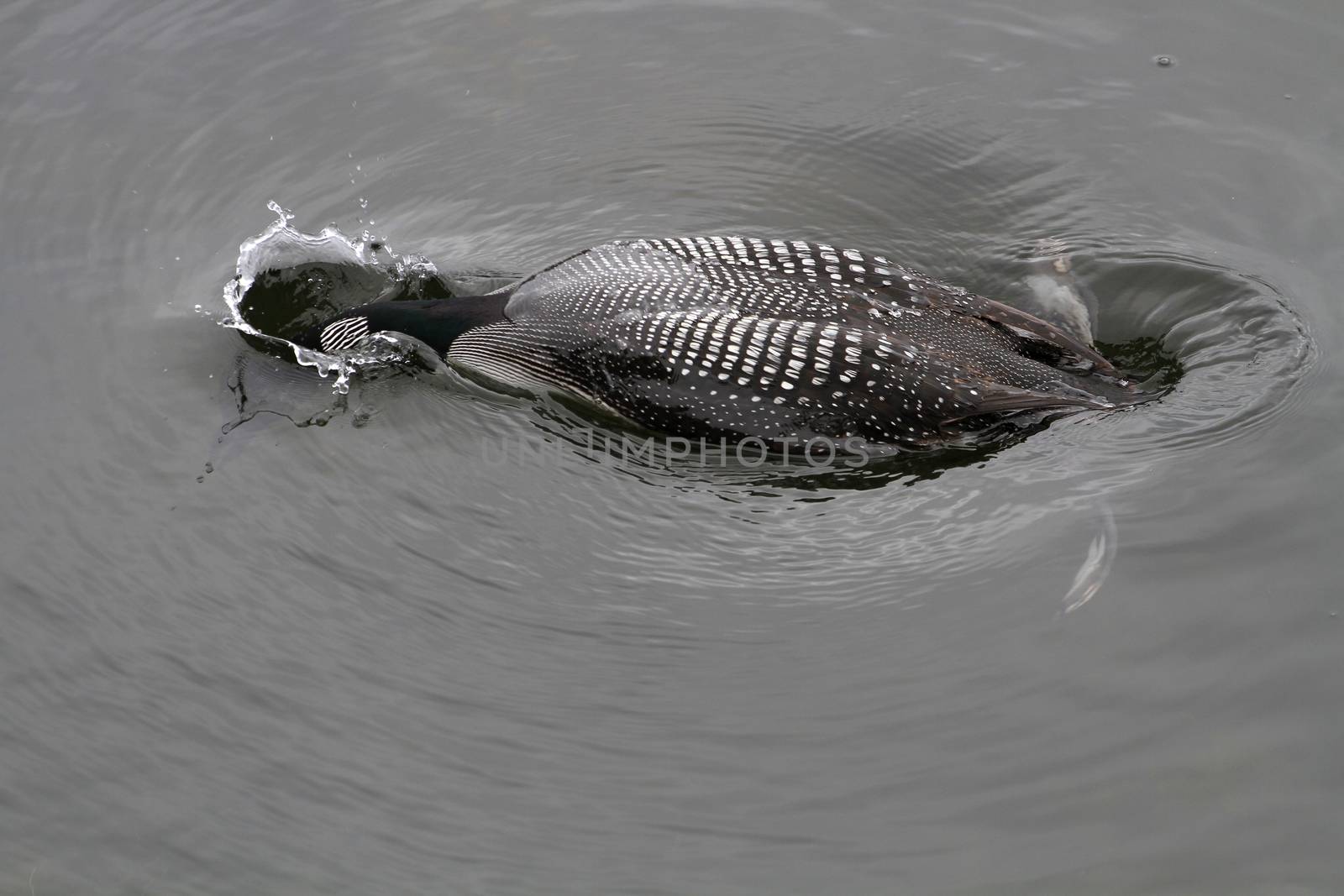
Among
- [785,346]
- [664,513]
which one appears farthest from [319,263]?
Result: [785,346]

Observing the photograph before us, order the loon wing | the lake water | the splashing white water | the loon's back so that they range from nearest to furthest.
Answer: the lake water < the loon's back < the loon wing < the splashing white water

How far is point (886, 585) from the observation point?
4348mm

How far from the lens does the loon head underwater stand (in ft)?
15.2

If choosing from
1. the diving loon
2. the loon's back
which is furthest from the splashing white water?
the loon's back

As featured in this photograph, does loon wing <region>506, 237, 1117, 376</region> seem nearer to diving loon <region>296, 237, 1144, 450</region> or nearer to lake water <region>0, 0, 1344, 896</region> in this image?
diving loon <region>296, 237, 1144, 450</region>

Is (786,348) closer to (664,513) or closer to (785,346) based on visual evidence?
(785,346)

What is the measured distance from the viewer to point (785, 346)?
4645mm

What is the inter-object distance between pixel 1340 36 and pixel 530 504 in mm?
5069

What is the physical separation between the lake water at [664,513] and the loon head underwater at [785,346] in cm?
18

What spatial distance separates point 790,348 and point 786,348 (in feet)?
0.05

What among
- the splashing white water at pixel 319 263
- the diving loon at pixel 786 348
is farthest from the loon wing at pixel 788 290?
the splashing white water at pixel 319 263

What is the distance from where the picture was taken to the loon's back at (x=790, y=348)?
4.63 meters

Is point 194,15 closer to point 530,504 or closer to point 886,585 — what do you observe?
point 530,504

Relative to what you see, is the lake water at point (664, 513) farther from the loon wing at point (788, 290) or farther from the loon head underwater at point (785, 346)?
the loon wing at point (788, 290)
